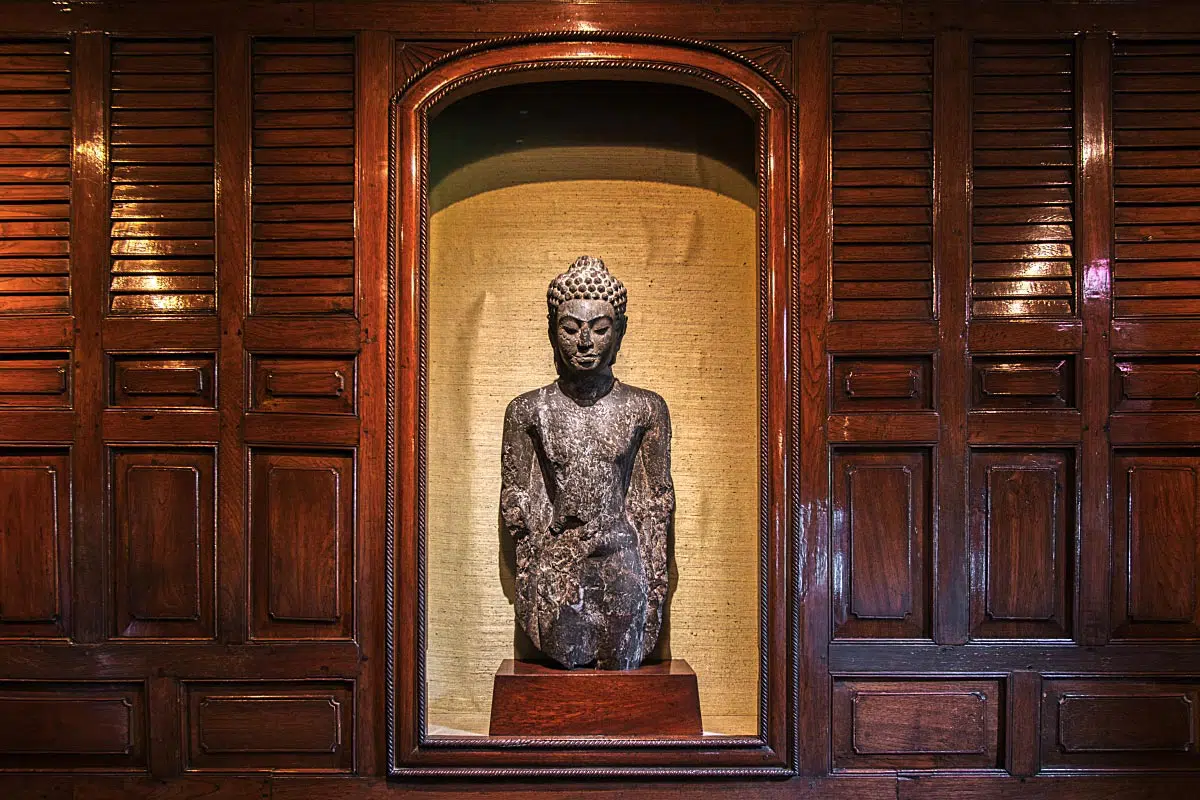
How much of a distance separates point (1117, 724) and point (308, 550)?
2.35 metres

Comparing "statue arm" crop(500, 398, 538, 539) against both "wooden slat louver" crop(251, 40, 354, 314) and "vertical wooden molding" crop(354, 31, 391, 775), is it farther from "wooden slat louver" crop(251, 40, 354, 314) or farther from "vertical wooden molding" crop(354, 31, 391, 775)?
"wooden slat louver" crop(251, 40, 354, 314)

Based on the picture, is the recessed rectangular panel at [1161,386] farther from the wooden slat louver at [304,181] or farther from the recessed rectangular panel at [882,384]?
the wooden slat louver at [304,181]

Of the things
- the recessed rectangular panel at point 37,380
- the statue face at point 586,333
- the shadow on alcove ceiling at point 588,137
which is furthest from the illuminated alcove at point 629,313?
the recessed rectangular panel at point 37,380

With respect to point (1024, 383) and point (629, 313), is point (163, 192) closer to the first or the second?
point (629, 313)

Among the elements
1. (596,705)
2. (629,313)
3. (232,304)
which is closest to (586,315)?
(629,313)

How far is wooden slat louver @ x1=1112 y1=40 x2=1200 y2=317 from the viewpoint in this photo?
2688mm

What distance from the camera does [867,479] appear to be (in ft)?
8.86

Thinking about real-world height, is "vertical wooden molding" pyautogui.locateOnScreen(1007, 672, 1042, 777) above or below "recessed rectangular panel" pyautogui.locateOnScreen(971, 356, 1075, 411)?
below

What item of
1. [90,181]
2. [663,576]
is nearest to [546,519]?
[663,576]

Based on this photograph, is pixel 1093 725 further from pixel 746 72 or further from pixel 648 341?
pixel 746 72

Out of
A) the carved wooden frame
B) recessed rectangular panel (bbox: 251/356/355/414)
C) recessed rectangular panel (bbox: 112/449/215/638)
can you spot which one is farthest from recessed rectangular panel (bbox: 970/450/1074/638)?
recessed rectangular panel (bbox: 112/449/215/638)

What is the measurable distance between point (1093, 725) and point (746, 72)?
6.91 ft

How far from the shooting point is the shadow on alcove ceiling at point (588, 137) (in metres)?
3.22

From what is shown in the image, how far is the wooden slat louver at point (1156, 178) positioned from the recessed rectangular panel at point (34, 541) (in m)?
3.07
